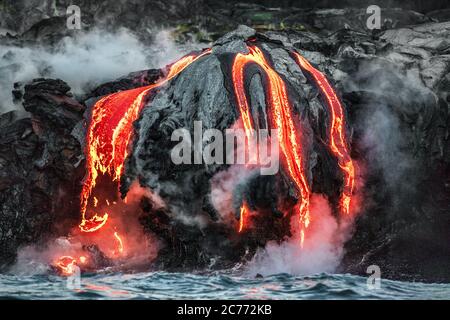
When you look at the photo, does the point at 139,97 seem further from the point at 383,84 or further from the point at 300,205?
the point at 383,84

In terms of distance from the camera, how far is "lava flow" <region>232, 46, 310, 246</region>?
18.3 m

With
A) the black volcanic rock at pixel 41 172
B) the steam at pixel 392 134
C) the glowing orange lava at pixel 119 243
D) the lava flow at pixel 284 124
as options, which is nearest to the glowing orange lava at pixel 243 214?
the lava flow at pixel 284 124

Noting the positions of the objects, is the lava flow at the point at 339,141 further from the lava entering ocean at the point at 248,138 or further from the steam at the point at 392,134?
the steam at the point at 392,134

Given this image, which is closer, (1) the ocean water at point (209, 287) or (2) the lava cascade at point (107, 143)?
(1) the ocean water at point (209, 287)

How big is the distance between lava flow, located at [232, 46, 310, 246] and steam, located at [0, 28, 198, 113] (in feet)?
16.9

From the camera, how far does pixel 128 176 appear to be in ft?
61.3

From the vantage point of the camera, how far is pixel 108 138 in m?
19.5

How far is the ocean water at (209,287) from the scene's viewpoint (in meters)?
15.6

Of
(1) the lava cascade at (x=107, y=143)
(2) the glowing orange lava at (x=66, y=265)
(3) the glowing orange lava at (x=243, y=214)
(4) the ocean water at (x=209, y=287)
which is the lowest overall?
(4) the ocean water at (x=209, y=287)

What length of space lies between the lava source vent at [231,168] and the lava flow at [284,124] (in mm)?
31

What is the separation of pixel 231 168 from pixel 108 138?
359cm

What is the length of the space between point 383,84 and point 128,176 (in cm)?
794

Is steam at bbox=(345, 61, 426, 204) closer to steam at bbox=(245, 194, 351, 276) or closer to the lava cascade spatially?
steam at bbox=(245, 194, 351, 276)

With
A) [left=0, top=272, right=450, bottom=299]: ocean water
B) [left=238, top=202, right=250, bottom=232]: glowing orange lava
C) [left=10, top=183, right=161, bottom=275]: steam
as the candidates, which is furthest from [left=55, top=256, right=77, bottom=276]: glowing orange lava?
[left=238, top=202, right=250, bottom=232]: glowing orange lava
